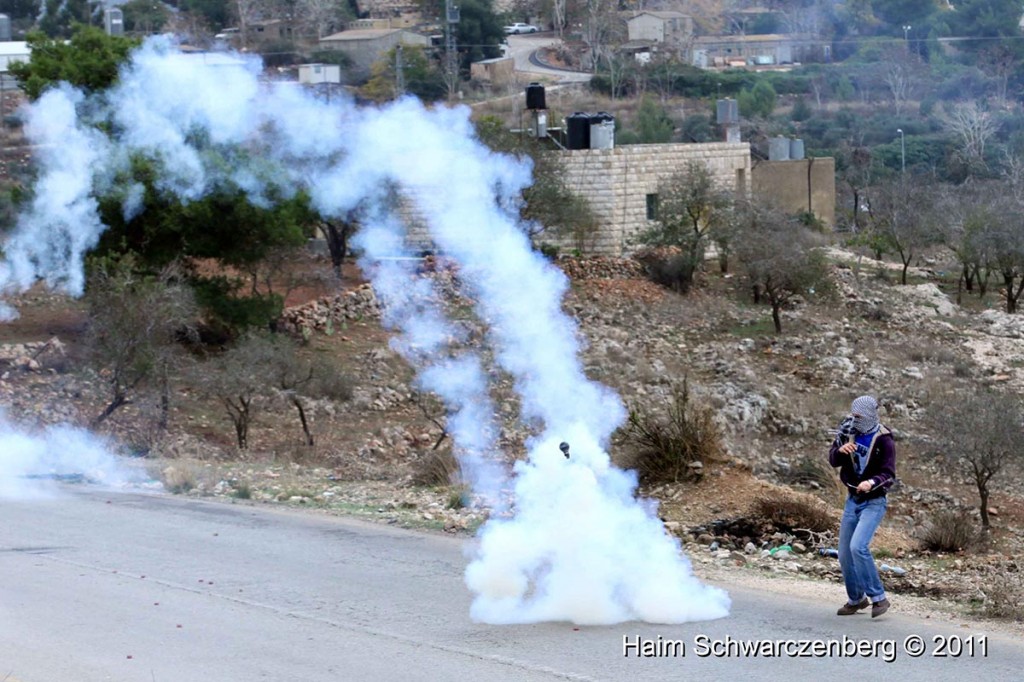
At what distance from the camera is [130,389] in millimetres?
23594

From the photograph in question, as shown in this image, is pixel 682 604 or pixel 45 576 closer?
pixel 682 604

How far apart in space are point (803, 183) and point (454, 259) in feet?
124

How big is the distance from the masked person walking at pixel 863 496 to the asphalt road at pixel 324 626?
0.21m

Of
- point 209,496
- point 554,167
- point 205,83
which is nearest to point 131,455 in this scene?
point 209,496

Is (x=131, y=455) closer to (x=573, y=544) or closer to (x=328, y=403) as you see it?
(x=328, y=403)

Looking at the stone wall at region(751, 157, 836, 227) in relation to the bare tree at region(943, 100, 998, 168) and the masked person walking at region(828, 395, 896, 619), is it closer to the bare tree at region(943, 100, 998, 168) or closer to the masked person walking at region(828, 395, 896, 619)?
the bare tree at region(943, 100, 998, 168)

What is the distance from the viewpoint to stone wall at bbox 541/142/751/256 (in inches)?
1671

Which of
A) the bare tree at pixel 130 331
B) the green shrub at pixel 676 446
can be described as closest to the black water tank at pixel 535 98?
the bare tree at pixel 130 331

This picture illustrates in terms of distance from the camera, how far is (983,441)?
2084cm

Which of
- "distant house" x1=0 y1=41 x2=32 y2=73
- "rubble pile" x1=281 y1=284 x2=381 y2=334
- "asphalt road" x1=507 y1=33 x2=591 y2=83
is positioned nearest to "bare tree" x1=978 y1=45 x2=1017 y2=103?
"asphalt road" x1=507 y1=33 x2=591 y2=83

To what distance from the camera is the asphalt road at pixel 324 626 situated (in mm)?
8547

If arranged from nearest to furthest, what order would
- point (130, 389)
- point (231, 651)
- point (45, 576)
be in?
point (231, 651) → point (45, 576) → point (130, 389)

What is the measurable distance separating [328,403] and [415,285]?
5564mm

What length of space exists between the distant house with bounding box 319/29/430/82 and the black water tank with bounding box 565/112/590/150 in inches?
1318
